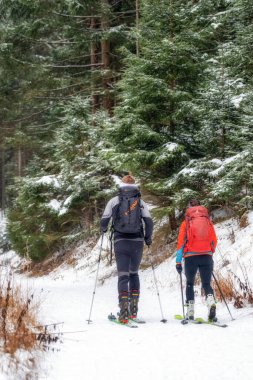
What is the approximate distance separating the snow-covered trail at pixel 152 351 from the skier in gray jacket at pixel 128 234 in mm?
570

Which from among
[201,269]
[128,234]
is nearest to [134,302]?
[128,234]

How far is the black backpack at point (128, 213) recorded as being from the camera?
23.0ft

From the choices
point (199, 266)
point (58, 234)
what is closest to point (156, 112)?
point (199, 266)

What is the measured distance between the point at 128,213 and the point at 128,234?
0.36 metres

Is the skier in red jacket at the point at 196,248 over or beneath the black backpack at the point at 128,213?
beneath

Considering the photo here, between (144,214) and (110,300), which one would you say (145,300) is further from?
(144,214)

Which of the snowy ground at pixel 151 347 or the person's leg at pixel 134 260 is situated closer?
the snowy ground at pixel 151 347

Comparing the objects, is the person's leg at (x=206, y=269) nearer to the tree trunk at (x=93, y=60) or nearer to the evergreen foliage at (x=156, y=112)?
the evergreen foliage at (x=156, y=112)

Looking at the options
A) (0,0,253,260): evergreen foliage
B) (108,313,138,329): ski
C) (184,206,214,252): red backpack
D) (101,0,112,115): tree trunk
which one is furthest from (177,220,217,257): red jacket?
(101,0,112,115): tree trunk

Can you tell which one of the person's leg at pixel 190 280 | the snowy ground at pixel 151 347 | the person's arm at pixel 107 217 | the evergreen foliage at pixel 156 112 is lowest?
the snowy ground at pixel 151 347

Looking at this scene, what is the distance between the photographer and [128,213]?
702 cm

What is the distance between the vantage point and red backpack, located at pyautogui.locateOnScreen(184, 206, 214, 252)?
22.0 ft

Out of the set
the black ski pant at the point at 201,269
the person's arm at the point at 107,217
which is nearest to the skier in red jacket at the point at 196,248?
the black ski pant at the point at 201,269

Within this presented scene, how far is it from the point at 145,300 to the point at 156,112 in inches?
203
